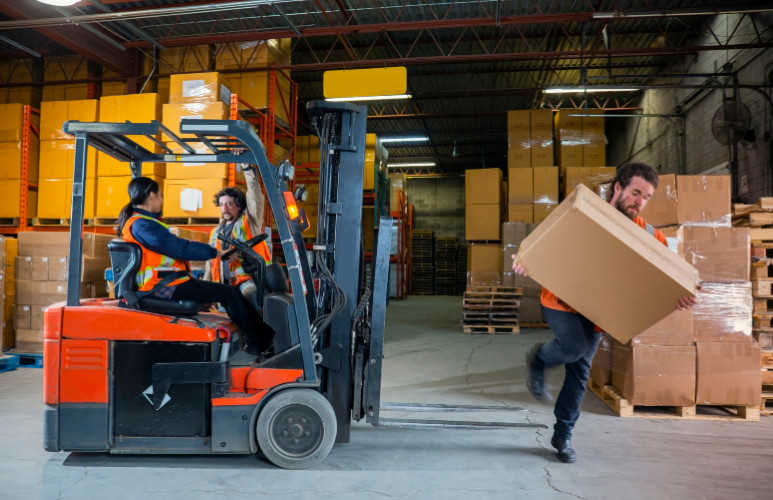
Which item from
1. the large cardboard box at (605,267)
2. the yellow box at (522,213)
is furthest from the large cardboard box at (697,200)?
the yellow box at (522,213)

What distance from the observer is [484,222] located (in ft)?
35.2

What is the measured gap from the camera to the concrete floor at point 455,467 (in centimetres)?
262

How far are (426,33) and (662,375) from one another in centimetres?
1004

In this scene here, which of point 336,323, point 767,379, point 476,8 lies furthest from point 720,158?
point 336,323

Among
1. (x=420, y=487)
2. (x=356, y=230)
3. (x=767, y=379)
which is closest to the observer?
(x=420, y=487)

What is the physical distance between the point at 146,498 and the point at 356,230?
1813 mm

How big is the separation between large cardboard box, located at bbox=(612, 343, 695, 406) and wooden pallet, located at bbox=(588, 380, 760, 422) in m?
0.07

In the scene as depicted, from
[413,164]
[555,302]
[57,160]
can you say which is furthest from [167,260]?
[413,164]

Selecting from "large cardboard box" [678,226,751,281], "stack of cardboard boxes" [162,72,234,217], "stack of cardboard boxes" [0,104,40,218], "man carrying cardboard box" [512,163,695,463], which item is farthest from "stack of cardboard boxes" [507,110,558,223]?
"stack of cardboard boxes" [0,104,40,218]

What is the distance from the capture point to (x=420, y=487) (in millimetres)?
2682

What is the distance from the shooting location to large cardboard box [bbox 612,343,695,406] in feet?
13.4

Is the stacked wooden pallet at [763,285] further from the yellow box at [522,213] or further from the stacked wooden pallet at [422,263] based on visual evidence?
the stacked wooden pallet at [422,263]

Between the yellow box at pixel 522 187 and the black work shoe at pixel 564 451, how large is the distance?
8.05 metres

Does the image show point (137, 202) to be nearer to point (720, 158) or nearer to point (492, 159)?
point (720, 158)
